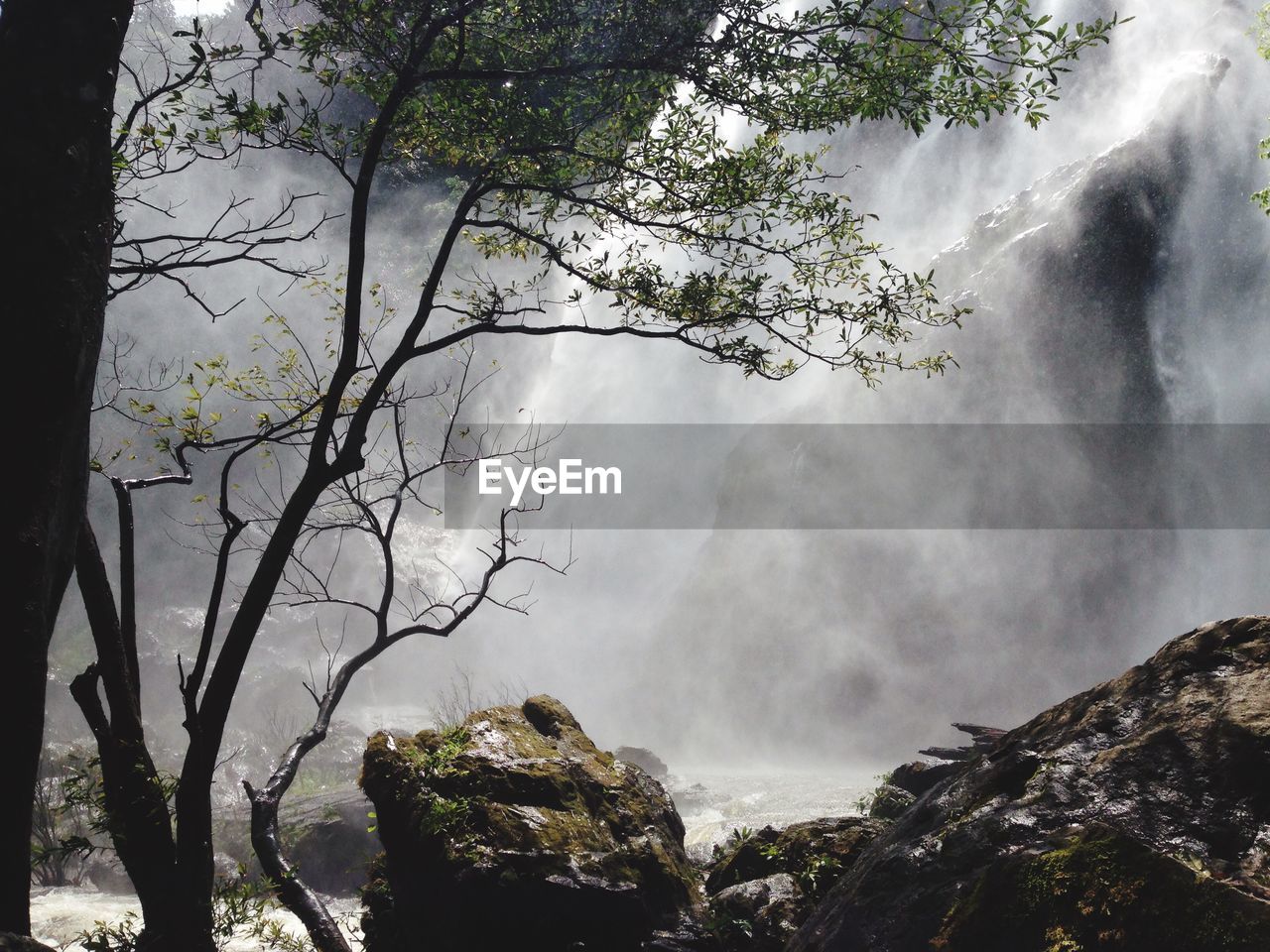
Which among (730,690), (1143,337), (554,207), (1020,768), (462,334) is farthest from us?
(730,690)

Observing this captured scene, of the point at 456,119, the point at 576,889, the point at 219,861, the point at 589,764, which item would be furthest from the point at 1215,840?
the point at 219,861

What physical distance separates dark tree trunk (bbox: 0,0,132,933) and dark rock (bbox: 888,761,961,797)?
8.17 m

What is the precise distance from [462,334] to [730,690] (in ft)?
92.0

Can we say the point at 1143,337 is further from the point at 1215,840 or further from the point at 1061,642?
the point at 1215,840

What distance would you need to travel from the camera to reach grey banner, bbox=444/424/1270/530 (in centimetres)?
2258

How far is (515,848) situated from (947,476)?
25603 mm

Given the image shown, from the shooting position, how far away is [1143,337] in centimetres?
2356

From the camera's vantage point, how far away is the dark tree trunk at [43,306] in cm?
241

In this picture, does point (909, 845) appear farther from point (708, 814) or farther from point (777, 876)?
point (708, 814)

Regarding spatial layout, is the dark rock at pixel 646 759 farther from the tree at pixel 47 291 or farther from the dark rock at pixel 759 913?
the tree at pixel 47 291

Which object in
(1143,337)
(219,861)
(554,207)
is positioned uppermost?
(1143,337)

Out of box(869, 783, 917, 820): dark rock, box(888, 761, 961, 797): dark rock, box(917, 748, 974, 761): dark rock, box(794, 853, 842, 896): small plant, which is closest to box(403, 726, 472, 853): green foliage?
box(794, 853, 842, 896): small plant

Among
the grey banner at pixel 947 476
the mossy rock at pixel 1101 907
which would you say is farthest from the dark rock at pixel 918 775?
the grey banner at pixel 947 476

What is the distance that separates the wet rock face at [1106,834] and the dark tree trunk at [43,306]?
3.10 meters
